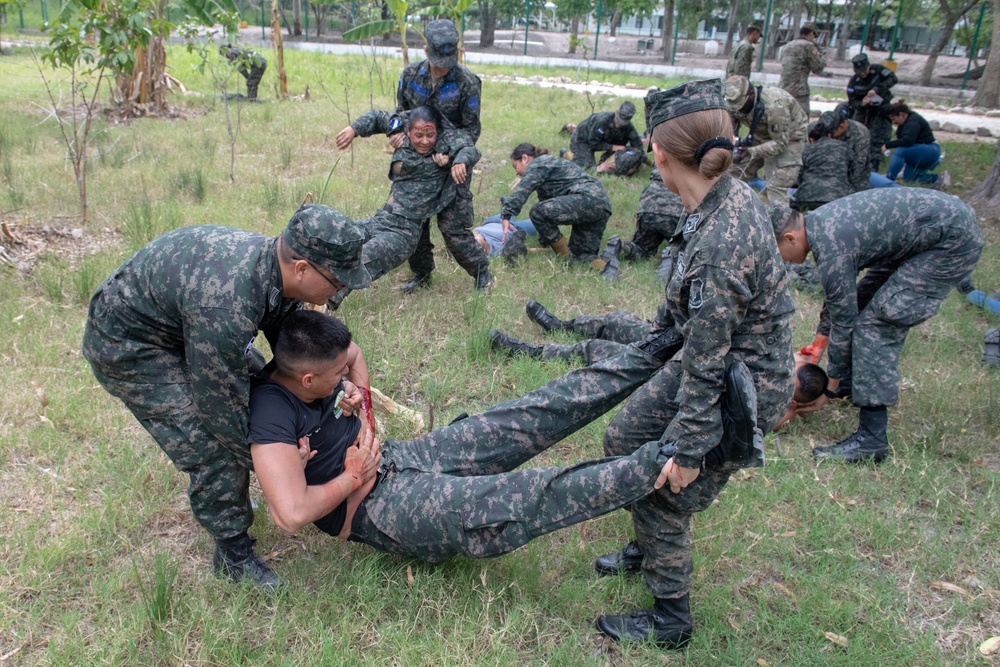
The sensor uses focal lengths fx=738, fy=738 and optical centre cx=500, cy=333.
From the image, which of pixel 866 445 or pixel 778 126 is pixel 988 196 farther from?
pixel 866 445

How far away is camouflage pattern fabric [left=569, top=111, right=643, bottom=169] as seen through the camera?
9.18 metres

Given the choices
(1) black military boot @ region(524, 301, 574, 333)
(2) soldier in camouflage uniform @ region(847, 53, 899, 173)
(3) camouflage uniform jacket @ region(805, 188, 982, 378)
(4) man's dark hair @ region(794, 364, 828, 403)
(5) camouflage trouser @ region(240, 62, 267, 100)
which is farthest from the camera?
(5) camouflage trouser @ region(240, 62, 267, 100)

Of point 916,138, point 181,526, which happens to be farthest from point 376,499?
point 916,138

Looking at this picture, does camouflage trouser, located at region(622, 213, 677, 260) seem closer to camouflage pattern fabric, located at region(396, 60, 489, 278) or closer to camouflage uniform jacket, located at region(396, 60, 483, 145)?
camouflage pattern fabric, located at region(396, 60, 489, 278)

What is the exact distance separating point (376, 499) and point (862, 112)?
9519 millimetres

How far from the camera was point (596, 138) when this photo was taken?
9.36 m

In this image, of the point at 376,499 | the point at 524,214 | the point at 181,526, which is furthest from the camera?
the point at 524,214

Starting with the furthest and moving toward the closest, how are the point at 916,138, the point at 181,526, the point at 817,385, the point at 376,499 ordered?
the point at 916,138 < the point at 817,385 < the point at 181,526 < the point at 376,499

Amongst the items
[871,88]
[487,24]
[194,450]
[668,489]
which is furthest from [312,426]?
[487,24]

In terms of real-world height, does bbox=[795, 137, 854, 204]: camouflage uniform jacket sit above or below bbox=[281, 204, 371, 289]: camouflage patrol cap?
below

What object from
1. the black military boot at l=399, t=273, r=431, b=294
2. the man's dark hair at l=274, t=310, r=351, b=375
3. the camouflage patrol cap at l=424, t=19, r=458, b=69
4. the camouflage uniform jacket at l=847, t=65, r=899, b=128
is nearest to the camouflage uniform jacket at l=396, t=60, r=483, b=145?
the camouflage patrol cap at l=424, t=19, r=458, b=69

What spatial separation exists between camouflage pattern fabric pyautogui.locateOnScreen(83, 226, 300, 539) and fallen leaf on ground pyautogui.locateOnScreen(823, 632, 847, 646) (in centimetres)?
220

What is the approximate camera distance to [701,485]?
96.8 inches

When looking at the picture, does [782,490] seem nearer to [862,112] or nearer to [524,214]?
[524,214]
